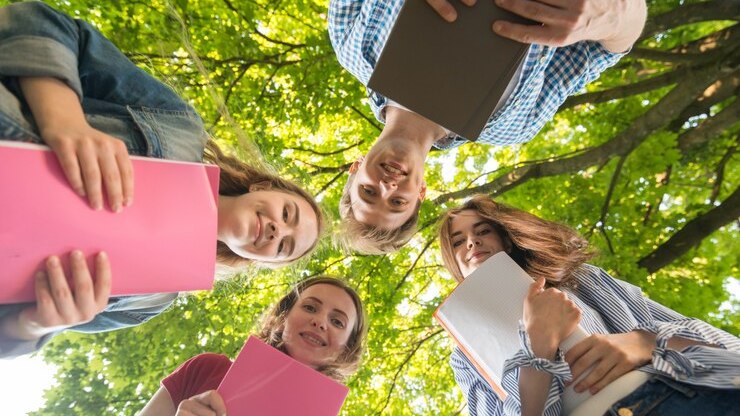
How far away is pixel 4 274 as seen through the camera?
1082mm

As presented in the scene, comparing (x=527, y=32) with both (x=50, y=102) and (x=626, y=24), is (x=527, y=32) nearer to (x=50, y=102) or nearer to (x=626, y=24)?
(x=626, y=24)

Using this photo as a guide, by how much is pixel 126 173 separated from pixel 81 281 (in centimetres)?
27

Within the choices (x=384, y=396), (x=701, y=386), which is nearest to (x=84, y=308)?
(x=701, y=386)

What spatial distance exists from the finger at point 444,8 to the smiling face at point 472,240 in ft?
4.50

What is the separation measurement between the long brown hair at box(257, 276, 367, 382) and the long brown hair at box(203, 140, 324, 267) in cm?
55

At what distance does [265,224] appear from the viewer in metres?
1.84

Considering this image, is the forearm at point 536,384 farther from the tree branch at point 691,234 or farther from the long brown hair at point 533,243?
the tree branch at point 691,234

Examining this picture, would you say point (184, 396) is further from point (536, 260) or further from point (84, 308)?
Result: point (536, 260)

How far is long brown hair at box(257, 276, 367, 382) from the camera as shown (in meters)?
2.67

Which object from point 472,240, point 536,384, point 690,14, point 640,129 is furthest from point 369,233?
point 690,14

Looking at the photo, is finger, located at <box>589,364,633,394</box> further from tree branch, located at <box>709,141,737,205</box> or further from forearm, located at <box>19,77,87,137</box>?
tree branch, located at <box>709,141,737,205</box>

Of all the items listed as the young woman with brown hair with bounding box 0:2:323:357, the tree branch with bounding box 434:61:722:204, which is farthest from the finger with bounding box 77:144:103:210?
the tree branch with bounding box 434:61:722:204

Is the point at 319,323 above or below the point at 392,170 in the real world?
below

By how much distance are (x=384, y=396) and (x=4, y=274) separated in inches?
179
